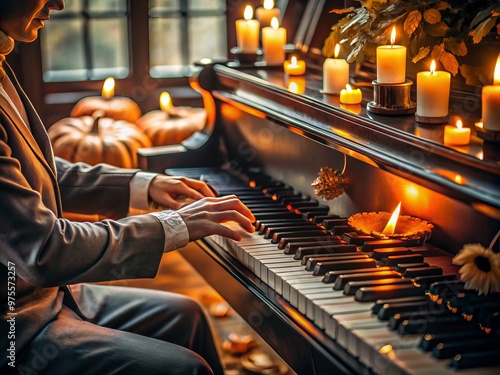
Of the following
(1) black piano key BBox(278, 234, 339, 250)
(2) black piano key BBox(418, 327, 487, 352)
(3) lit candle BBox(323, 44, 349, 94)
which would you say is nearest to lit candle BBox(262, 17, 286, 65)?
(3) lit candle BBox(323, 44, 349, 94)

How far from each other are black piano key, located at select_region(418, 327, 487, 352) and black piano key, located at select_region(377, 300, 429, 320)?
0.36 ft

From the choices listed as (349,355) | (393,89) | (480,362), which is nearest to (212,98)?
(393,89)

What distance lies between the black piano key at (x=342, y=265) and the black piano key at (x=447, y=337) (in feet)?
1.24

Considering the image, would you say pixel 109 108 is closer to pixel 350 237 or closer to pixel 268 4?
pixel 268 4

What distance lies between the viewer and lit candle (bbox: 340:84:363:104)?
2.26 metres

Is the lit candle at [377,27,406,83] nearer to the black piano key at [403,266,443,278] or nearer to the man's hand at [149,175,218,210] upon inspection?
the black piano key at [403,266,443,278]

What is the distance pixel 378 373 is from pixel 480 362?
0.65ft

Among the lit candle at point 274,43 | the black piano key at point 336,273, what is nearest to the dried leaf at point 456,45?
the black piano key at point 336,273

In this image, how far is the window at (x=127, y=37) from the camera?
16.0 feet

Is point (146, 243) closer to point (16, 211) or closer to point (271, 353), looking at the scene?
point (16, 211)

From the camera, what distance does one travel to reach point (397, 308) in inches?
63.8

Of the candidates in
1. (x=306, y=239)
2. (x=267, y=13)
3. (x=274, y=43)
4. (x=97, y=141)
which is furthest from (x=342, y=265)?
(x=97, y=141)

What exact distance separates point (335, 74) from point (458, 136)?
743 millimetres

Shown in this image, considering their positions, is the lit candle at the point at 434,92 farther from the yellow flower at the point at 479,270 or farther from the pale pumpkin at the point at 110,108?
the pale pumpkin at the point at 110,108
